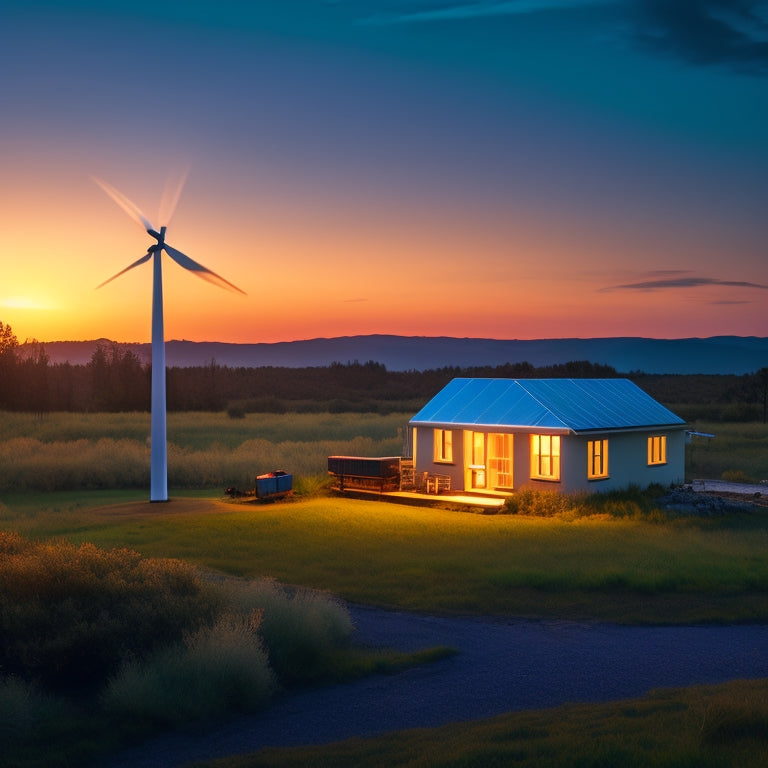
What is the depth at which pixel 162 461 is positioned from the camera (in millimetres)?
26016

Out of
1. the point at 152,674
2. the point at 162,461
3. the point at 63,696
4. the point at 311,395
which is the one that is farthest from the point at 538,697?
the point at 311,395

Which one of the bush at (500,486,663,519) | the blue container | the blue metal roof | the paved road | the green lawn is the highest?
the blue metal roof

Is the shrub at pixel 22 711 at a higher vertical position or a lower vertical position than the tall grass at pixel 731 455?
lower

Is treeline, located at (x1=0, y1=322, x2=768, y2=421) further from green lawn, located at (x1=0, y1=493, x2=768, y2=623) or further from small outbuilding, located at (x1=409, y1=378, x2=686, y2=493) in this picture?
green lawn, located at (x1=0, y1=493, x2=768, y2=623)

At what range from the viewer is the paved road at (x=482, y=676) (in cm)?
871

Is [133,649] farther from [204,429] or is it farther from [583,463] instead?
[204,429]

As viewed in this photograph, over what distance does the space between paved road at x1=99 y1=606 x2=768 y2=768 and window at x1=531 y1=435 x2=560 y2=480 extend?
12391 millimetres

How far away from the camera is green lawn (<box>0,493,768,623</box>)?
14.4 metres

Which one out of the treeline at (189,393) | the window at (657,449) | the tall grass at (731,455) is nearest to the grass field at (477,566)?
the tall grass at (731,455)

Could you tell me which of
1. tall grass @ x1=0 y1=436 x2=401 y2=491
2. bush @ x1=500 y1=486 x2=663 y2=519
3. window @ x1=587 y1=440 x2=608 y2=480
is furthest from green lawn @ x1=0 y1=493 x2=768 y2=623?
tall grass @ x1=0 y1=436 x2=401 y2=491

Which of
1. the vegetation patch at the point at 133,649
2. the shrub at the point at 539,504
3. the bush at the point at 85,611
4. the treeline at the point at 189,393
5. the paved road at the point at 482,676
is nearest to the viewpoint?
the paved road at the point at 482,676

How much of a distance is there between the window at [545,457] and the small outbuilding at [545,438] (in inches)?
1.1

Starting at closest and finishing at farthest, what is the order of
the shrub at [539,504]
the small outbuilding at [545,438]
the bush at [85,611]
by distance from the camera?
1. the bush at [85,611]
2. the shrub at [539,504]
3. the small outbuilding at [545,438]

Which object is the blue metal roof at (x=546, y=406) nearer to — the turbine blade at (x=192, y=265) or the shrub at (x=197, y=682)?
the turbine blade at (x=192, y=265)
